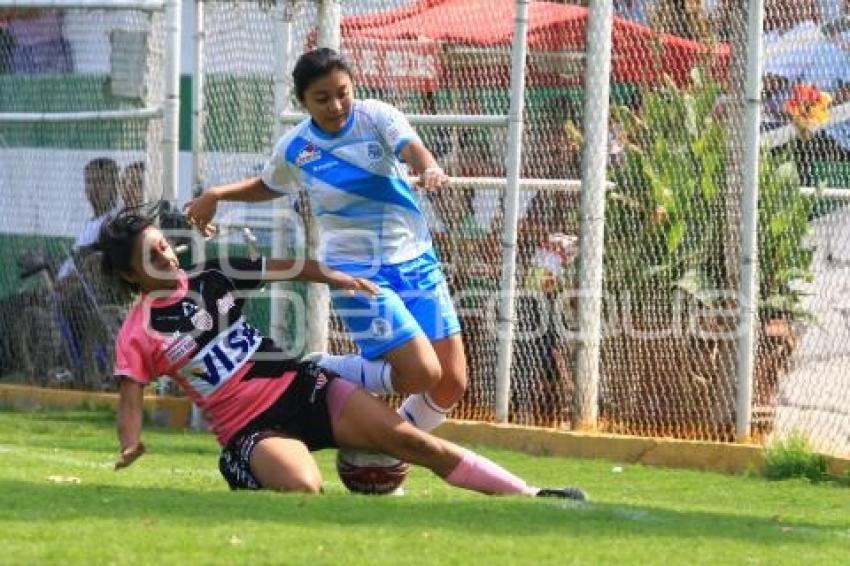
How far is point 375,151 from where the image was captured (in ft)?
31.3

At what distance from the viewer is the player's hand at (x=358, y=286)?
29.2ft

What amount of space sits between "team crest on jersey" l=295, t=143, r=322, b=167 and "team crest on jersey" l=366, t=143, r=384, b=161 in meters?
0.24

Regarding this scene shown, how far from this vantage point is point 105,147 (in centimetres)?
1540

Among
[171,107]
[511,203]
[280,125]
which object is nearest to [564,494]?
[511,203]

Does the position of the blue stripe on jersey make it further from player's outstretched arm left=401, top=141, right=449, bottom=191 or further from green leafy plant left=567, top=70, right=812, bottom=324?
green leafy plant left=567, top=70, right=812, bottom=324

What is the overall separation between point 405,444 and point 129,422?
1097 millimetres

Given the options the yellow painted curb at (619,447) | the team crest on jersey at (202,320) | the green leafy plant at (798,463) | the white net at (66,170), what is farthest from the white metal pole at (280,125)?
the team crest on jersey at (202,320)

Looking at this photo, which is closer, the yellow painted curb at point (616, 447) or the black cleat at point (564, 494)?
the black cleat at point (564, 494)

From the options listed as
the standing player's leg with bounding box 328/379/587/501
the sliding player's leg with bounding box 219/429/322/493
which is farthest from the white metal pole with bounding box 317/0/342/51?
the sliding player's leg with bounding box 219/429/322/493

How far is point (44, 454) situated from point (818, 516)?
4358mm

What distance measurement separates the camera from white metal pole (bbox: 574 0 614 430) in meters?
12.6

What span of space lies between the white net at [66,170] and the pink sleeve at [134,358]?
6325 mm

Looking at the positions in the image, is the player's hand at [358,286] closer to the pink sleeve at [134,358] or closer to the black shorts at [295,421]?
the black shorts at [295,421]

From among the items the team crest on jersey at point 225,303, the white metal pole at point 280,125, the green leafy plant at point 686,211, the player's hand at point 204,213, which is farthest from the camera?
the white metal pole at point 280,125
